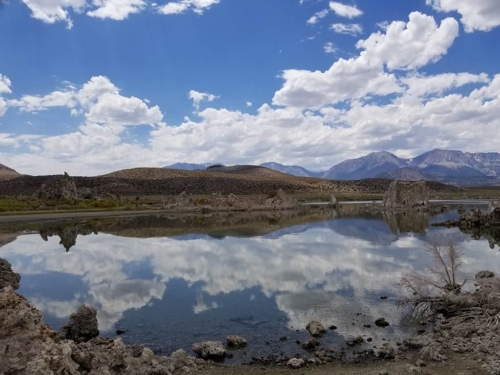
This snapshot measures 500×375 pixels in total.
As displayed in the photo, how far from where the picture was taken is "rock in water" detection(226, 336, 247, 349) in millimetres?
13078

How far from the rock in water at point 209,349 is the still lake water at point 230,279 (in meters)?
0.54

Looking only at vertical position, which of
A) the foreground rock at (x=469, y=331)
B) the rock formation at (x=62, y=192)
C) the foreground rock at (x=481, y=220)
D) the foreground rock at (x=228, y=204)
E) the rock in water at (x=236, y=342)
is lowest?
the rock in water at (x=236, y=342)

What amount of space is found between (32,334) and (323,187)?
149982mm

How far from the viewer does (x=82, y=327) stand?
14008mm

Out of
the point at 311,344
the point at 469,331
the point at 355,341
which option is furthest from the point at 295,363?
the point at 469,331

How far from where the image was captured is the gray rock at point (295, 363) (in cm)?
1116

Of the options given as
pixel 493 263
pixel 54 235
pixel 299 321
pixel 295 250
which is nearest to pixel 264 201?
pixel 54 235

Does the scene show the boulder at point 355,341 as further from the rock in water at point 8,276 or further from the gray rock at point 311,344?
the rock in water at point 8,276

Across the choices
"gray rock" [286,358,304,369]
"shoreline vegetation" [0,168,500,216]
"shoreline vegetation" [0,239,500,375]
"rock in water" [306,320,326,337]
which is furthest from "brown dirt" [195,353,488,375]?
"shoreline vegetation" [0,168,500,216]

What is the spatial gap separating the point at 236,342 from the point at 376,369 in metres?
4.44

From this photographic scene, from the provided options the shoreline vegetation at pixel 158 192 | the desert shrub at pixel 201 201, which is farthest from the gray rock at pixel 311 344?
the desert shrub at pixel 201 201

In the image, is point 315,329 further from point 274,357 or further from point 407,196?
point 407,196

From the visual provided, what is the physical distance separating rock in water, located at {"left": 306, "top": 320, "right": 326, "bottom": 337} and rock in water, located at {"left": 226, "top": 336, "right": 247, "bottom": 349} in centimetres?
229

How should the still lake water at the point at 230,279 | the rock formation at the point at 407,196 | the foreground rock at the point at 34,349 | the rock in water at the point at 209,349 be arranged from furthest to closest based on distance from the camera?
the rock formation at the point at 407,196
the still lake water at the point at 230,279
the rock in water at the point at 209,349
the foreground rock at the point at 34,349
